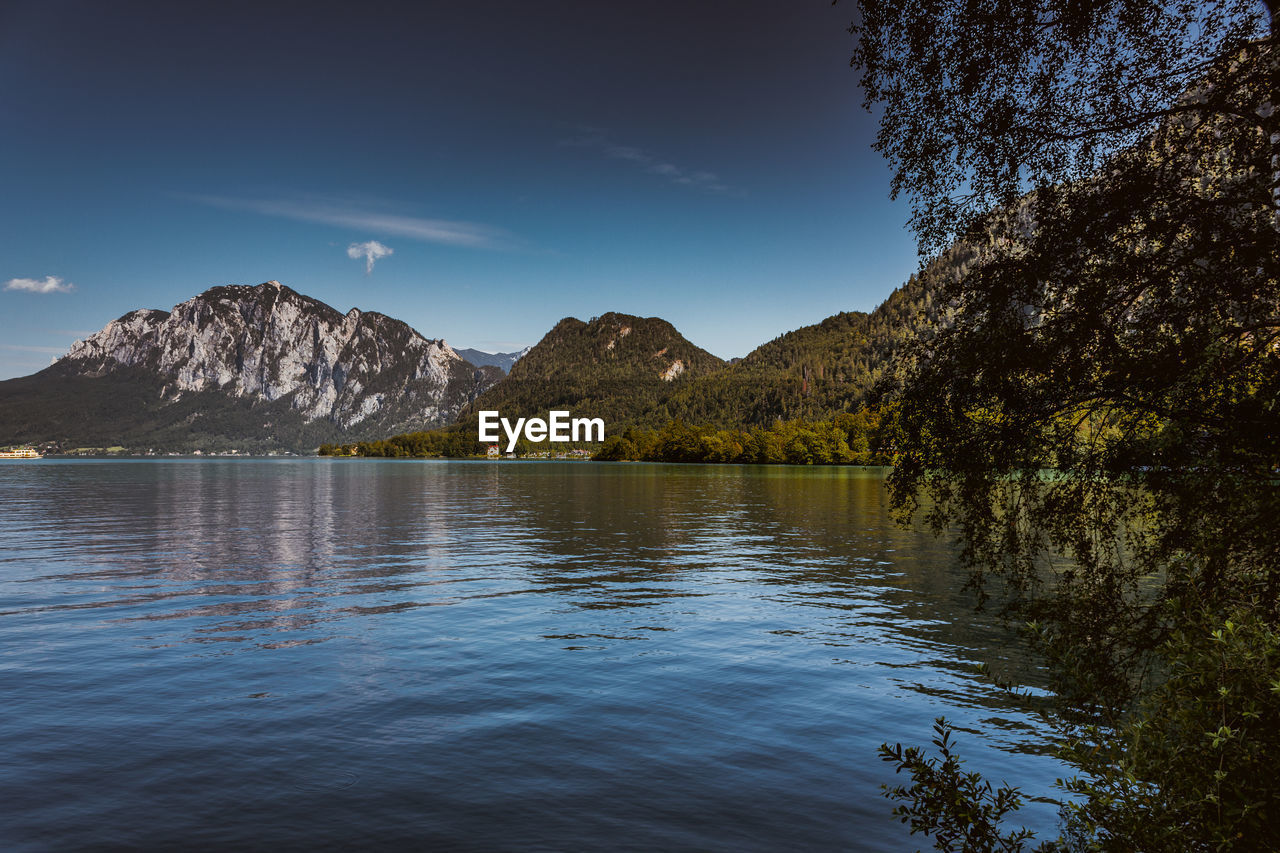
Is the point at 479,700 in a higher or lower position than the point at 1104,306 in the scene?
lower

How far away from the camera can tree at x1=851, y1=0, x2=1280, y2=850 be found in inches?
463

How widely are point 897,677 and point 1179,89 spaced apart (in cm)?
1379

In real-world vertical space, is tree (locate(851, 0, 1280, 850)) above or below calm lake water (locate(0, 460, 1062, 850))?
above

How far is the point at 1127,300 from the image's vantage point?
531 inches

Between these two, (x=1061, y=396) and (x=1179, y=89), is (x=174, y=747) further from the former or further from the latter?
(x=1179, y=89)

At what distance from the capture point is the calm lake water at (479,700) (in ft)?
34.1

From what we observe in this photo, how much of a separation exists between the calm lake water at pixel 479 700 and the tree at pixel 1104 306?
420cm

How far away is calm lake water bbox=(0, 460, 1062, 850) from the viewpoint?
10.4 meters

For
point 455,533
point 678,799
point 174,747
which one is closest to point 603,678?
point 678,799

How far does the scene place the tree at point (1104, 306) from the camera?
38.6 ft

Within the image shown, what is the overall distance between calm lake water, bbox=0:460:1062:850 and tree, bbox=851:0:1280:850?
13.8ft

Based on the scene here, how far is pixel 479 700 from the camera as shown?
615 inches

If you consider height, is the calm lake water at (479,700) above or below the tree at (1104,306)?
below

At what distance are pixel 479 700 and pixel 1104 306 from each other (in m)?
15.0
